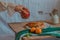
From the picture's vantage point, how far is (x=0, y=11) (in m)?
2.31

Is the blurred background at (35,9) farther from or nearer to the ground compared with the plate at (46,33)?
farther from the ground

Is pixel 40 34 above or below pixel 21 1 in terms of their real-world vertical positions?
below

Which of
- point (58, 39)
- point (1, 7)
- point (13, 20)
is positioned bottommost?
point (58, 39)

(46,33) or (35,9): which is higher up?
(35,9)

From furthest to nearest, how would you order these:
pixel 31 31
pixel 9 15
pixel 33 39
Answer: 1. pixel 9 15
2. pixel 31 31
3. pixel 33 39

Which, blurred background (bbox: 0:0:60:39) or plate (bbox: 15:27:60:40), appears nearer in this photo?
plate (bbox: 15:27:60:40)

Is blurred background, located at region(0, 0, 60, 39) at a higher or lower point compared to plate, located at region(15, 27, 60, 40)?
higher

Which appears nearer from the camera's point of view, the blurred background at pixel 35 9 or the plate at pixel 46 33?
the plate at pixel 46 33

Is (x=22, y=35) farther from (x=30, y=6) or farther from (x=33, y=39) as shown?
(x=30, y=6)

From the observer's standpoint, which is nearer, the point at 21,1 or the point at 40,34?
the point at 40,34

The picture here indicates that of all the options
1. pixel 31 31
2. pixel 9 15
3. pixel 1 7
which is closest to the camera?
pixel 31 31

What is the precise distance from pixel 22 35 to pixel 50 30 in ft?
0.94

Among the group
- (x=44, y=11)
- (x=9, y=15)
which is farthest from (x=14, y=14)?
(x=44, y=11)

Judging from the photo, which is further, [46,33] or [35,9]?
[35,9]
